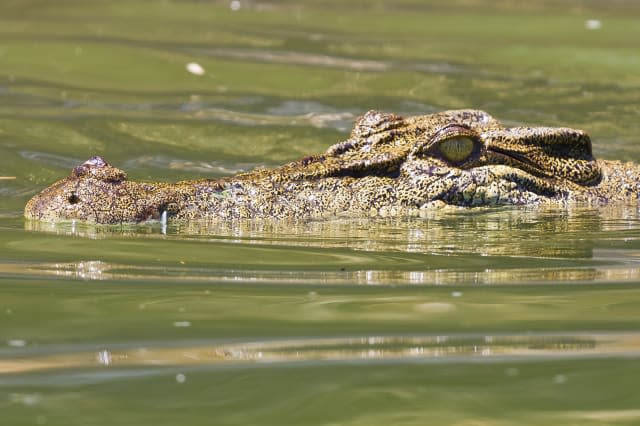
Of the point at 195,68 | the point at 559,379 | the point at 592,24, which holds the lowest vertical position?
the point at 559,379

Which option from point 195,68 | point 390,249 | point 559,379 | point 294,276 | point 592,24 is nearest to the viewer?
point 559,379

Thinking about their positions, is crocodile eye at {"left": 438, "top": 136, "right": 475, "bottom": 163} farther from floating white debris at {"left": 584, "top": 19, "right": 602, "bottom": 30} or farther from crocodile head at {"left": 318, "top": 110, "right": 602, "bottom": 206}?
floating white debris at {"left": 584, "top": 19, "right": 602, "bottom": 30}

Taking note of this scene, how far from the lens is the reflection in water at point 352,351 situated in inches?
159

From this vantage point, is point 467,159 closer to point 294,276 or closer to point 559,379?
point 294,276

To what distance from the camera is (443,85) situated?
13008 millimetres

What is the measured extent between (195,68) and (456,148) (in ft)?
20.8

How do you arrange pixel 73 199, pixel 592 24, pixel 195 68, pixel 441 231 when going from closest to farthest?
pixel 441 231
pixel 73 199
pixel 195 68
pixel 592 24

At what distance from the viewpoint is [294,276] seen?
5.46 meters

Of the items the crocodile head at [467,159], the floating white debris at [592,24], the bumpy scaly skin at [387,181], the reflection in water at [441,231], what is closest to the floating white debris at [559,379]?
the reflection in water at [441,231]

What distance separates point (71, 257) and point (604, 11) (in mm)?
12586

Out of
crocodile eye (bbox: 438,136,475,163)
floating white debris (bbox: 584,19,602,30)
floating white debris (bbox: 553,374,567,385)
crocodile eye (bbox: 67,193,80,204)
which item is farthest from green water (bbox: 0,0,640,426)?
floating white debris (bbox: 584,19,602,30)

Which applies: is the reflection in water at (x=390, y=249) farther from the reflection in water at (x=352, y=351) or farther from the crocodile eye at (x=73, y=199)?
Result: the reflection in water at (x=352, y=351)

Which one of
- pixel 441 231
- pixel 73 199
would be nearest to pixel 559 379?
pixel 441 231

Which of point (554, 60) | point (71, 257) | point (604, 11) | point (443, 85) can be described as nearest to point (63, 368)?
point (71, 257)
